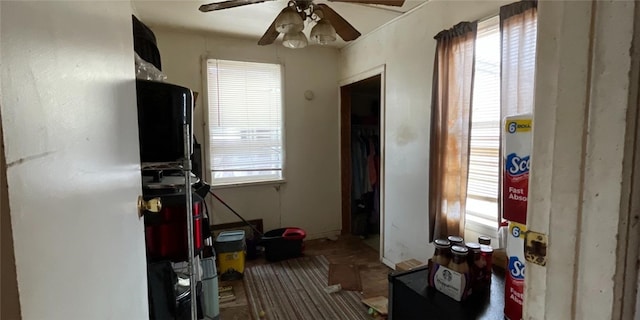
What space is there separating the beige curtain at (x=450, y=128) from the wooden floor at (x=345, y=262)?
2.32 feet

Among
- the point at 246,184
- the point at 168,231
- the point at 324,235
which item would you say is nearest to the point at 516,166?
the point at 168,231

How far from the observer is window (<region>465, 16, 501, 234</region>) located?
1851mm

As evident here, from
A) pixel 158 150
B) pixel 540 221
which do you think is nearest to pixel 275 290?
pixel 158 150

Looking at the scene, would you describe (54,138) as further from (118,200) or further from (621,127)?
(621,127)

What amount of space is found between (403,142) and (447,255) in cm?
184

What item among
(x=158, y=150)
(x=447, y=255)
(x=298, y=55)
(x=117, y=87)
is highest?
(x=298, y=55)

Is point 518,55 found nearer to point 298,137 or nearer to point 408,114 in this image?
point 408,114

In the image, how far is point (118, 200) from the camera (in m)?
0.68

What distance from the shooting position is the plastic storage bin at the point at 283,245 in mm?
3039

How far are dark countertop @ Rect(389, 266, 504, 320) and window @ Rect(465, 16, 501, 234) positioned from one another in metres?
1.01

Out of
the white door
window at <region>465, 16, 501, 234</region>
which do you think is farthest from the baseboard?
the white door

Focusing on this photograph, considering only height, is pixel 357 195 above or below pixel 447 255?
below

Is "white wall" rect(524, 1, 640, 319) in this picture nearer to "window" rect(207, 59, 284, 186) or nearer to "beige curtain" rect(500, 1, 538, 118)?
"beige curtain" rect(500, 1, 538, 118)

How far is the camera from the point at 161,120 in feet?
3.92
